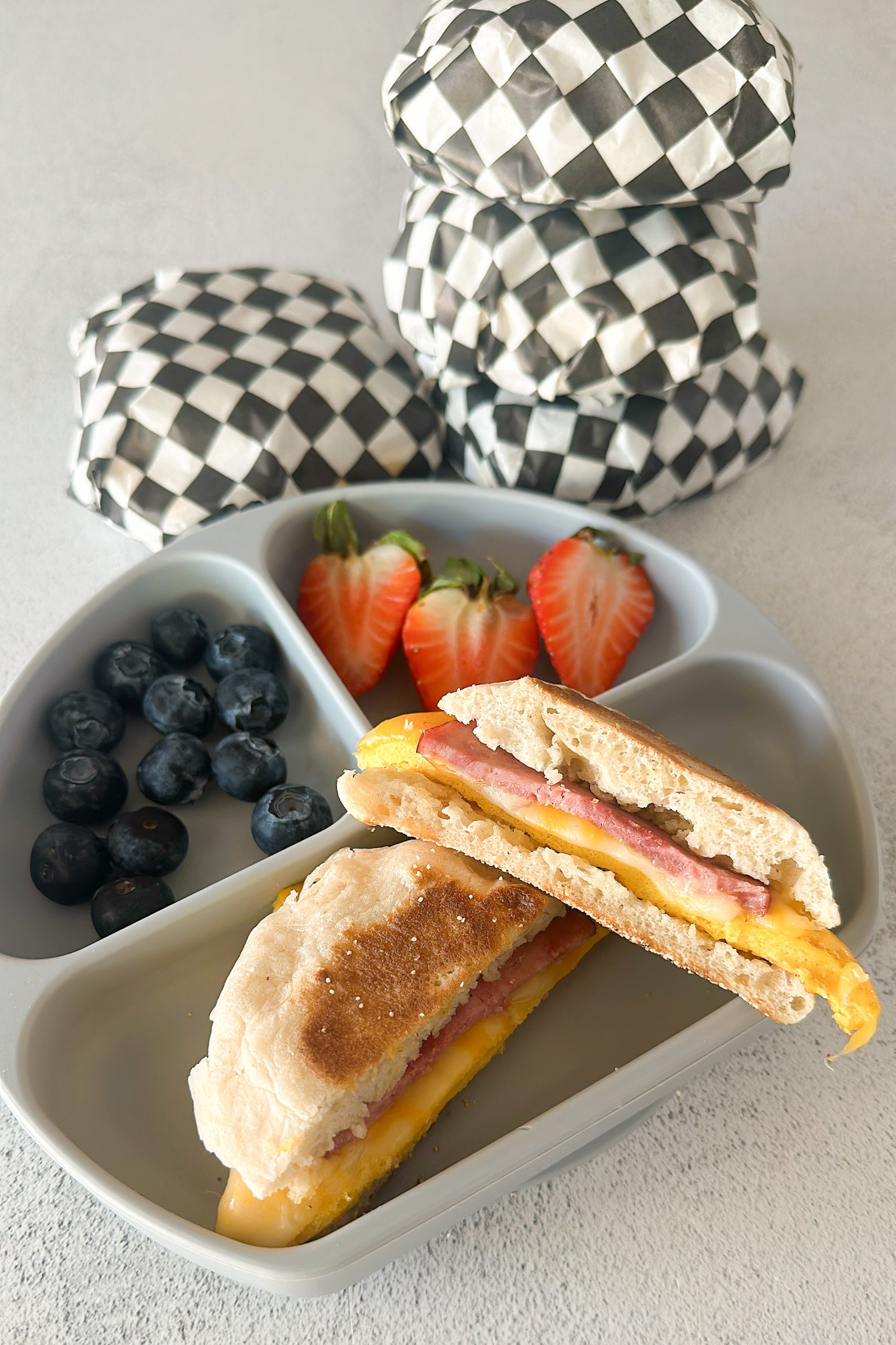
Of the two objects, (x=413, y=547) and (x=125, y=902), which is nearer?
(x=125, y=902)

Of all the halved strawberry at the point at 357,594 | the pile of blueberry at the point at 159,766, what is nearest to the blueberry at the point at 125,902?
the pile of blueberry at the point at 159,766

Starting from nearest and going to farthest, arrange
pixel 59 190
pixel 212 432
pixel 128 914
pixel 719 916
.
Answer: pixel 719 916, pixel 128 914, pixel 212 432, pixel 59 190

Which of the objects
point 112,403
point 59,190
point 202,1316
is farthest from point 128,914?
point 59,190

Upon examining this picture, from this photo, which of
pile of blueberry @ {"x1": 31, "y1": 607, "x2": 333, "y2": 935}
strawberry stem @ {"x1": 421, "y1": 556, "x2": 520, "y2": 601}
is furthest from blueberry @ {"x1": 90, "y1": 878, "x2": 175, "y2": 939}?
strawberry stem @ {"x1": 421, "y1": 556, "x2": 520, "y2": 601}

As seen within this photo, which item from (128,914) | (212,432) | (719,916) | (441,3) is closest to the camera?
(719,916)

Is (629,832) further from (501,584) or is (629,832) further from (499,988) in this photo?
(501,584)

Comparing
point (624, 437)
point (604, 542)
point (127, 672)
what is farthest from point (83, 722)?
point (624, 437)

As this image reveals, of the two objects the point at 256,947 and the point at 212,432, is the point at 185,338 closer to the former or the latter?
the point at 212,432
